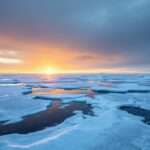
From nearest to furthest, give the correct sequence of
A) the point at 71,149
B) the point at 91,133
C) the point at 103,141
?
1. the point at 71,149
2. the point at 103,141
3. the point at 91,133

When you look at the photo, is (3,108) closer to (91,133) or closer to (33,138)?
(33,138)

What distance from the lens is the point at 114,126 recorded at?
6438 mm

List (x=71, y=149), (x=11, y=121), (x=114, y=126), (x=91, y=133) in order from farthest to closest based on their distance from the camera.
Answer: (x=11, y=121), (x=114, y=126), (x=91, y=133), (x=71, y=149)

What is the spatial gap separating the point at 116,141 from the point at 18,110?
6683 mm

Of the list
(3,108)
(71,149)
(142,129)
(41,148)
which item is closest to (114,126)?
(142,129)

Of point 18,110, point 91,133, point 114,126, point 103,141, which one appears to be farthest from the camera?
point 18,110

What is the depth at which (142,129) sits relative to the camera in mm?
6523

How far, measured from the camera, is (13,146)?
505 cm

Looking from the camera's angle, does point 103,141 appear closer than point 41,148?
No

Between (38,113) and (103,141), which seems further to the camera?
(38,113)

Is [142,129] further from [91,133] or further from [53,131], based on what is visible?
[53,131]

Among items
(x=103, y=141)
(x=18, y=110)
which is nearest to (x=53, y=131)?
(x=103, y=141)

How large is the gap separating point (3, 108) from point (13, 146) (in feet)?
18.3

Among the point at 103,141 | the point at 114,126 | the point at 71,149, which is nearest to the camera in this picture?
the point at 71,149
